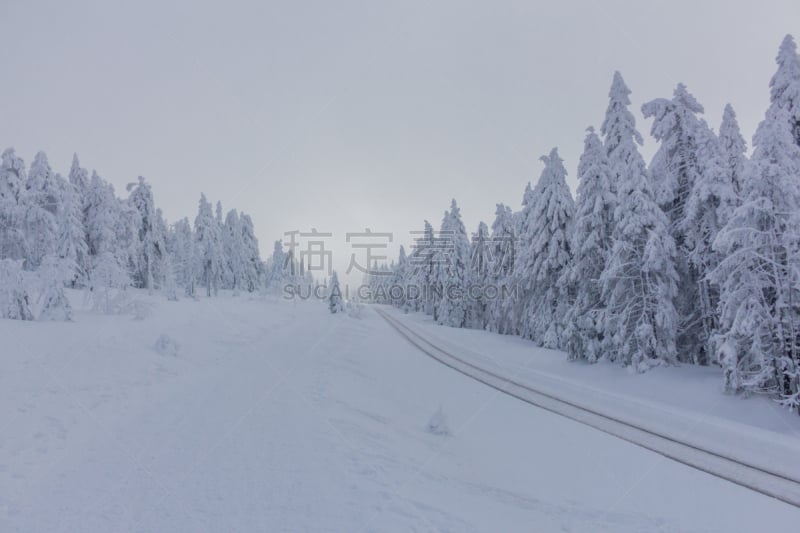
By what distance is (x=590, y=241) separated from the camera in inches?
891

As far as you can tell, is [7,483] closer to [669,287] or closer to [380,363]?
[380,363]

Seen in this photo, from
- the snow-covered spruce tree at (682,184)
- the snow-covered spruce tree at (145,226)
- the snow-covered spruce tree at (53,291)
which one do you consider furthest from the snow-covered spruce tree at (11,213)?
the snow-covered spruce tree at (682,184)

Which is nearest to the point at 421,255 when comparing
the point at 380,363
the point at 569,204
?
the point at 569,204

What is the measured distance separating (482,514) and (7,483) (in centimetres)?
694

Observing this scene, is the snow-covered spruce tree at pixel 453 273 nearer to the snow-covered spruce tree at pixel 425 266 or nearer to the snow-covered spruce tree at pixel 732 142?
the snow-covered spruce tree at pixel 425 266

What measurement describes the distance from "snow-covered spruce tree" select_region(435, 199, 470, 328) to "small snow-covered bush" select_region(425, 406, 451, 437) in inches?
1700

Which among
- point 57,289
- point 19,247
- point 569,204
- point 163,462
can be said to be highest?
point 569,204

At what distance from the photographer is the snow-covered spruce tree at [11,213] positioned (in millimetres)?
30766

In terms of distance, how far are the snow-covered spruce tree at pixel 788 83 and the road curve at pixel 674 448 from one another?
1522cm

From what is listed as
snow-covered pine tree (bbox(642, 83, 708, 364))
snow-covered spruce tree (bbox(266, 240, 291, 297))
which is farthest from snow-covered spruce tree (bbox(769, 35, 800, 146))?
snow-covered spruce tree (bbox(266, 240, 291, 297))

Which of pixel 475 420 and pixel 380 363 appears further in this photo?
pixel 380 363

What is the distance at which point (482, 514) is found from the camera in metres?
6.11

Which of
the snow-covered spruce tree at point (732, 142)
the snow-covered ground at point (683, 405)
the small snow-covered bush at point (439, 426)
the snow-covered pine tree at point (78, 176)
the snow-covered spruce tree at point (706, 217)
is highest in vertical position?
the snow-covered pine tree at point (78, 176)

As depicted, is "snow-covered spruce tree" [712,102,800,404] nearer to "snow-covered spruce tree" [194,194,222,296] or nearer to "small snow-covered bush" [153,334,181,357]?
"small snow-covered bush" [153,334,181,357]
